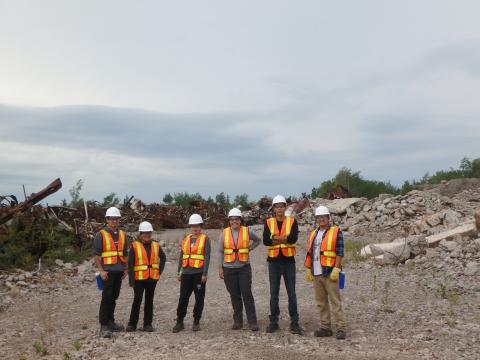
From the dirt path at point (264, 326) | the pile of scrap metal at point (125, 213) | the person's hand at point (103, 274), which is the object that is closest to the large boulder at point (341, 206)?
the pile of scrap metal at point (125, 213)

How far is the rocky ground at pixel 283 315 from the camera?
704 cm

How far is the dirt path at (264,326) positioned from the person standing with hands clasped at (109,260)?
1.50 ft

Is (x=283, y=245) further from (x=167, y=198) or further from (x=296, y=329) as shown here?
(x=167, y=198)

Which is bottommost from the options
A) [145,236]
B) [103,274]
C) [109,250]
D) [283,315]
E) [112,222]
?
[283,315]

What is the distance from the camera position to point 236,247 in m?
7.70

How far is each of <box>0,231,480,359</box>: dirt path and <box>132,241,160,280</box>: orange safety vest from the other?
3.03 ft

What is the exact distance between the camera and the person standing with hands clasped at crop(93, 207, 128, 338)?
757cm

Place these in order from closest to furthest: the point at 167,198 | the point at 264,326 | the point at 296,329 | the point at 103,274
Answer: the point at 103,274, the point at 296,329, the point at 264,326, the point at 167,198

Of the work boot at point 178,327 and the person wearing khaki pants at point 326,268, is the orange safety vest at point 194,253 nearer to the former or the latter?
the work boot at point 178,327

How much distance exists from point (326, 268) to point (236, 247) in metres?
1.37

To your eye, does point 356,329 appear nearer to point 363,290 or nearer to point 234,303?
point 234,303

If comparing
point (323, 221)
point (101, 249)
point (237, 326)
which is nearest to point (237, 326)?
point (237, 326)

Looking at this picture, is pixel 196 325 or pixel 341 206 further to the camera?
pixel 341 206

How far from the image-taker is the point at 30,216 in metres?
14.9
